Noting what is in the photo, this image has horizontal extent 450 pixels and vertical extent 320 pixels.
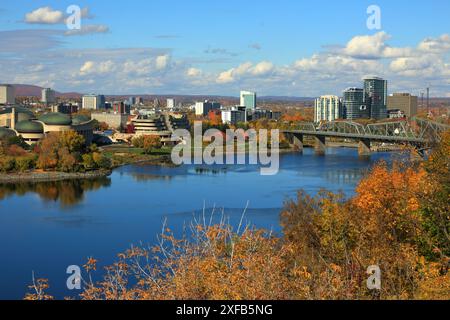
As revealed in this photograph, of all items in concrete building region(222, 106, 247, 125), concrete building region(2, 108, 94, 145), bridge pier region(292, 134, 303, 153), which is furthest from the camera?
concrete building region(222, 106, 247, 125)

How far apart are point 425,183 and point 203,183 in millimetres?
8022

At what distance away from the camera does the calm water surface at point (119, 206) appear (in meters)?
6.01

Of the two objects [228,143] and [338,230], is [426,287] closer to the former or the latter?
[338,230]

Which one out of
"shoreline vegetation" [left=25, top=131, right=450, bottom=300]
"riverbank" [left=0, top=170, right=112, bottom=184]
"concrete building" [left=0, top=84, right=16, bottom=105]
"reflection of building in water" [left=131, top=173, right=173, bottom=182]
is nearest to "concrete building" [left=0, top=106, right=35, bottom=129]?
"riverbank" [left=0, top=170, right=112, bottom=184]

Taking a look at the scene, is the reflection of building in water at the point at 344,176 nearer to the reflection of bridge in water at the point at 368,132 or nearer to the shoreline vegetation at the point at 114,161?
the reflection of bridge in water at the point at 368,132

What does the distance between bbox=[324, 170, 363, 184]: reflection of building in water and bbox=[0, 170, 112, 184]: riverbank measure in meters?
4.37

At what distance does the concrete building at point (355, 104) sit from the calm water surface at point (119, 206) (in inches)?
783

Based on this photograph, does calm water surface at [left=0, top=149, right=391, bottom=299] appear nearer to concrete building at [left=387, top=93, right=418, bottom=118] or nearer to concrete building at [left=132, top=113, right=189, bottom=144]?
concrete building at [left=132, top=113, right=189, bottom=144]

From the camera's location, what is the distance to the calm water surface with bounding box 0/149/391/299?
19.7ft

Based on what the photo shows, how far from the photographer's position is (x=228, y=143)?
2070 cm

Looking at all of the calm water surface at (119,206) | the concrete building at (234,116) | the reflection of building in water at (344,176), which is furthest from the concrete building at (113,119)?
the reflection of building in water at (344,176)

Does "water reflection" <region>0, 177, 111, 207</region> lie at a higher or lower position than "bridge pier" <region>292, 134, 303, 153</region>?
lower
